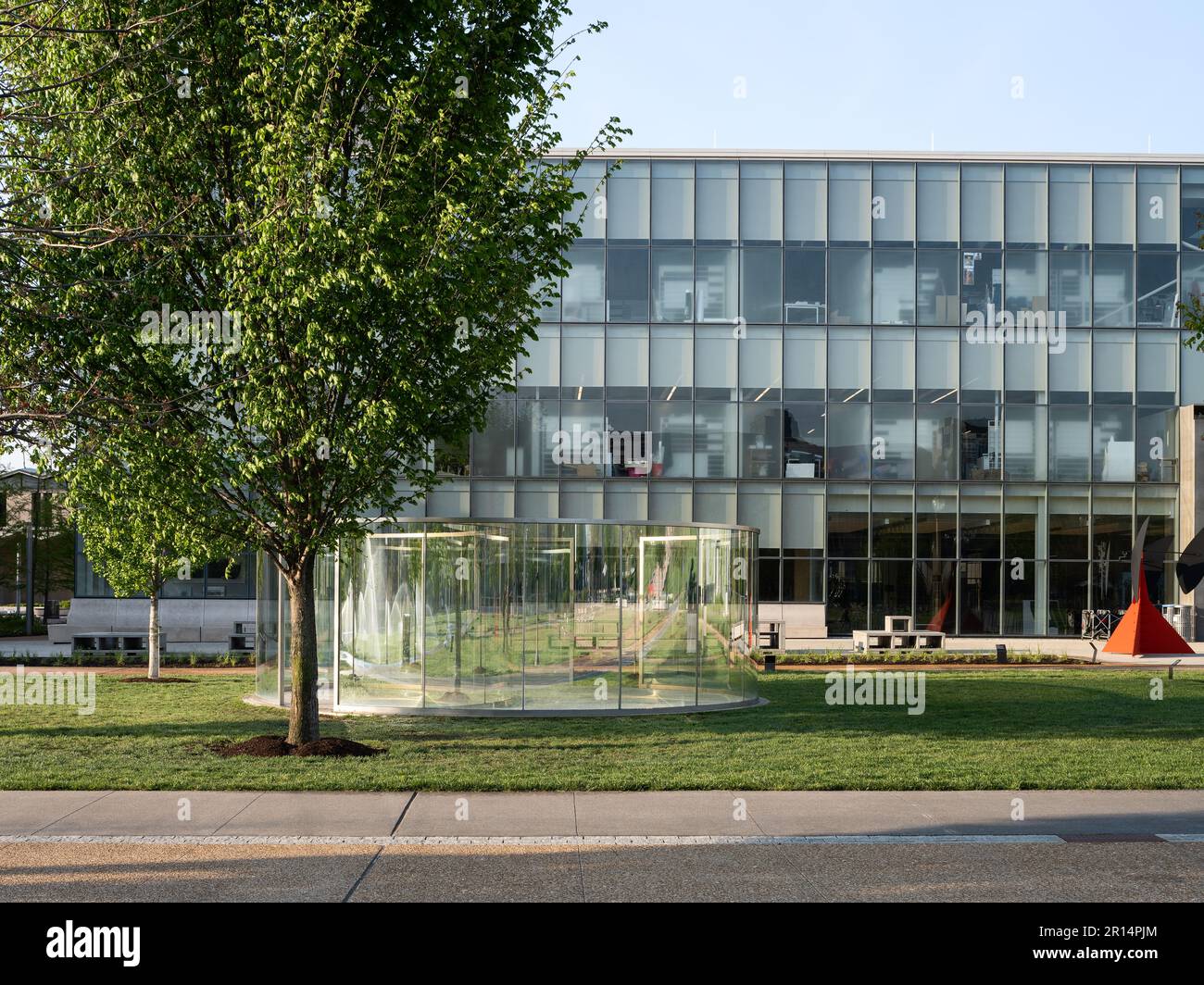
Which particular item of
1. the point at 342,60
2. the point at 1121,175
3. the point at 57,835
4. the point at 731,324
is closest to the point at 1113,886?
the point at 57,835

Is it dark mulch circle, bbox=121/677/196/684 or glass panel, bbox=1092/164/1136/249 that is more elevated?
glass panel, bbox=1092/164/1136/249

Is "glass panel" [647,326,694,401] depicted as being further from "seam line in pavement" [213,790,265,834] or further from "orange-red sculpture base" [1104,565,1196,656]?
"seam line in pavement" [213,790,265,834]

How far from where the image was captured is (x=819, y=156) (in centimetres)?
3997

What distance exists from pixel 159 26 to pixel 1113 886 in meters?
11.4

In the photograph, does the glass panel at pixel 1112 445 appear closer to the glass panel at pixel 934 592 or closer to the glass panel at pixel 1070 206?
the glass panel at pixel 1070 206

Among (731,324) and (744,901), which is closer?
(744,901)

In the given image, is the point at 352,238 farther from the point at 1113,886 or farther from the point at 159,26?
the point at 1113,886

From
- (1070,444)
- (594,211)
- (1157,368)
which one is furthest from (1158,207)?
(594,211)

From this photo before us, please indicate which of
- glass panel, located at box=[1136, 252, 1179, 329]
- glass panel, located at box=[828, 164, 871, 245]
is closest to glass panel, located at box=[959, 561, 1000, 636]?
glass panel, located at box=[1136, 252, 1179, 329]

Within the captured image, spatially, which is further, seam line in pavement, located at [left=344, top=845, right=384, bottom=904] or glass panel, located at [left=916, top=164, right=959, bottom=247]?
glass panel, located at [left=916, top=164, right=959, bottom=247]

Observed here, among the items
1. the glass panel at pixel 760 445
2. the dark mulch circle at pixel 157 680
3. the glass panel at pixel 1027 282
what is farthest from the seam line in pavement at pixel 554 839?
Answer: the glass panel at pixel 1027 282

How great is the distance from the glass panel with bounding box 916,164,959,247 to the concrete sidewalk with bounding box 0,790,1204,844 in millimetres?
30494

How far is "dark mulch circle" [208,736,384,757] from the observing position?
13875 millimetres

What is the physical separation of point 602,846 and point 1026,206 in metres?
35.7
